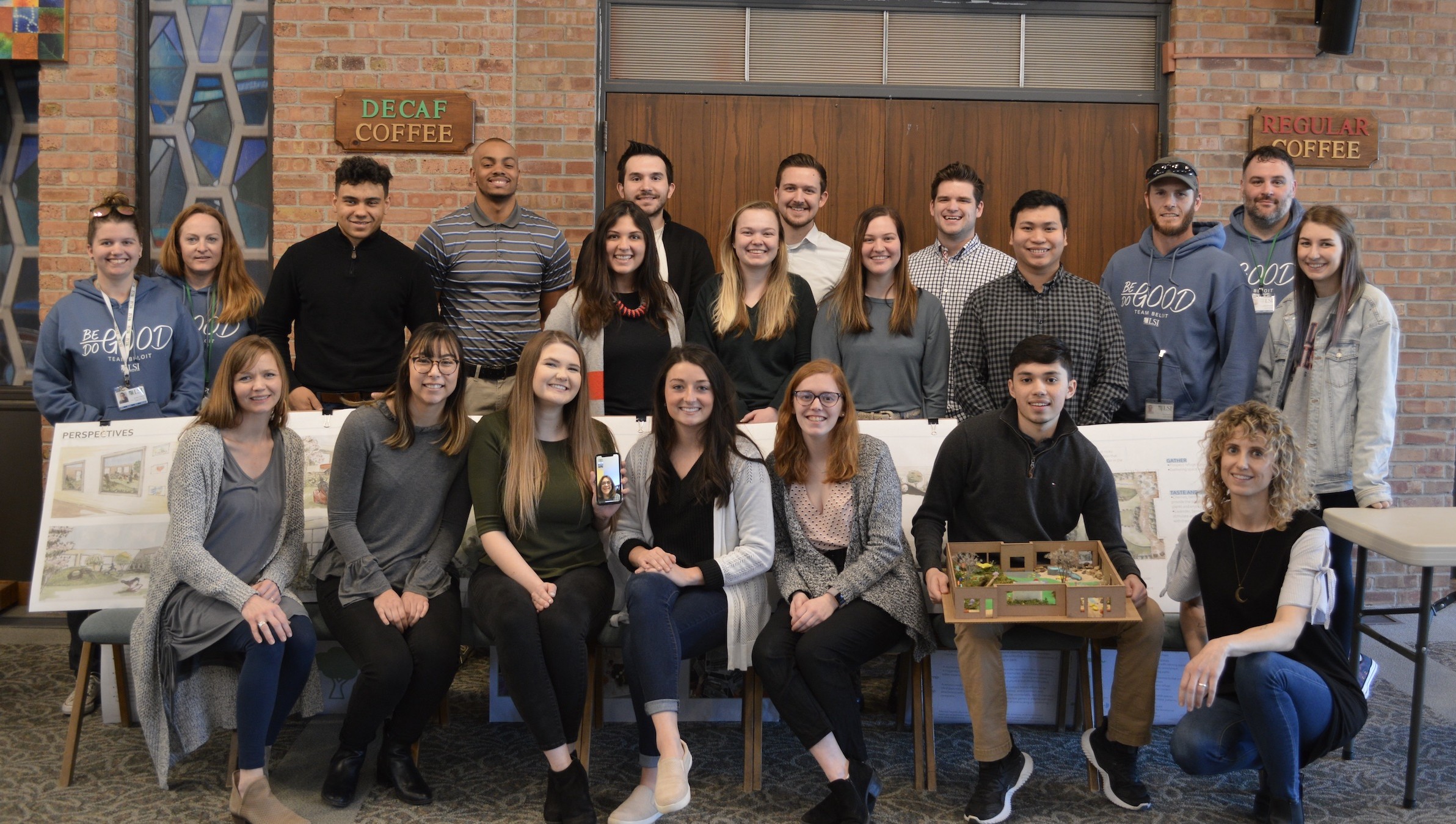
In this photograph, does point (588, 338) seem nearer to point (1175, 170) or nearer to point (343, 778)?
point (343, 778)

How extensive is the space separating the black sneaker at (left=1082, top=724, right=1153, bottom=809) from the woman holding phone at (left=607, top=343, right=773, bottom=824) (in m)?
0.99

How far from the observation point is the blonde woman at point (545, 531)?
3.09 metres

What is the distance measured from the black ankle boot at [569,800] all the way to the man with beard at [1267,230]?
2831 millimetres

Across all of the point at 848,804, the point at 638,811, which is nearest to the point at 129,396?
the point at 638,811

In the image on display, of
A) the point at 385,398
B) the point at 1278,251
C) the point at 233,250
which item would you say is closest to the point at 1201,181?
the point at 1278,251

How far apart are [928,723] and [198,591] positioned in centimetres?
207

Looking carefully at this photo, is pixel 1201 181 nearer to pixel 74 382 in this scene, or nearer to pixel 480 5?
pixel 480 5

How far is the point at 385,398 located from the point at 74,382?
1.27 m

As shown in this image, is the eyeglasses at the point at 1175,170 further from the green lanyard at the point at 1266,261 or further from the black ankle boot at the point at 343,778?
the black ankle boot at the point at 343,778

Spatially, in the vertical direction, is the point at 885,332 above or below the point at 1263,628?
above

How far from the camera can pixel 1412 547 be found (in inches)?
112

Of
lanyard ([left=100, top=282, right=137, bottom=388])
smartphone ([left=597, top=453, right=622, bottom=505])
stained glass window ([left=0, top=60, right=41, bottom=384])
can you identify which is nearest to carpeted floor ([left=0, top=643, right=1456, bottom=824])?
smartphone ([left=597, top=453, right=622, bottom=505])

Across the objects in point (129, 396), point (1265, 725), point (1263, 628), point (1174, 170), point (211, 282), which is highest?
point (1174, 170)

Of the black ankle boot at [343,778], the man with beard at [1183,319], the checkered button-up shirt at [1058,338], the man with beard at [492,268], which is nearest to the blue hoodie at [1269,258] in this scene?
the man with beard at [1183,319]
